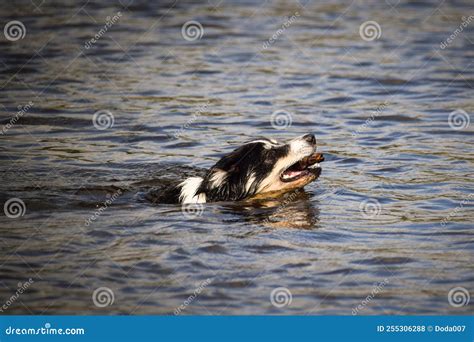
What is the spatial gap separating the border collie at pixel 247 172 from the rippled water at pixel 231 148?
0.71 feet

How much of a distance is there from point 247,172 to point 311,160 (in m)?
0.86

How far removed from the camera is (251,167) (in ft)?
32.4

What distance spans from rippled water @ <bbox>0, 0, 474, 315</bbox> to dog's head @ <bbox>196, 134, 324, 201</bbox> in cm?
22

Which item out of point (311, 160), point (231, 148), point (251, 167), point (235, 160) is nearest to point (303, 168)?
point (311, 160)

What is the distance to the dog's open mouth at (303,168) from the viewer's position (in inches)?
402

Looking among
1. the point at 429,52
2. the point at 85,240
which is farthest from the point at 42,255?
the point at 429,52

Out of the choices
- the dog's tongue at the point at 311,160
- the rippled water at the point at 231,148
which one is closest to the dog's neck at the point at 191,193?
the rippled water at the point at 231,148

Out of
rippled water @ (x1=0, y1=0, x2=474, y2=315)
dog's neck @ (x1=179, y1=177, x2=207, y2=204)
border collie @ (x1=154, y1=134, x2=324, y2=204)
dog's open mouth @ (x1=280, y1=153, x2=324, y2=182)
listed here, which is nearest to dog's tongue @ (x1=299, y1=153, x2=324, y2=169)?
dog's open mouth @ (x1=280, y1=153, x2=324, y2=182)

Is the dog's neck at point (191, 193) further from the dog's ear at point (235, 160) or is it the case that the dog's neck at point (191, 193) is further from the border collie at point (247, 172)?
the dog's ear at point (235, 160)

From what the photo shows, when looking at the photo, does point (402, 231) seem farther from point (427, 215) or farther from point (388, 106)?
point (388, 106)

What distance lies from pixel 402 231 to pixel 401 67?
7.77m

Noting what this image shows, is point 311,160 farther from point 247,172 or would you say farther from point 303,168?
point 247,172

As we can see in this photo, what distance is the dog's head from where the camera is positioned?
9.86 meters

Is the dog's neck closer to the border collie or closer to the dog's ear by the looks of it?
the border collie
